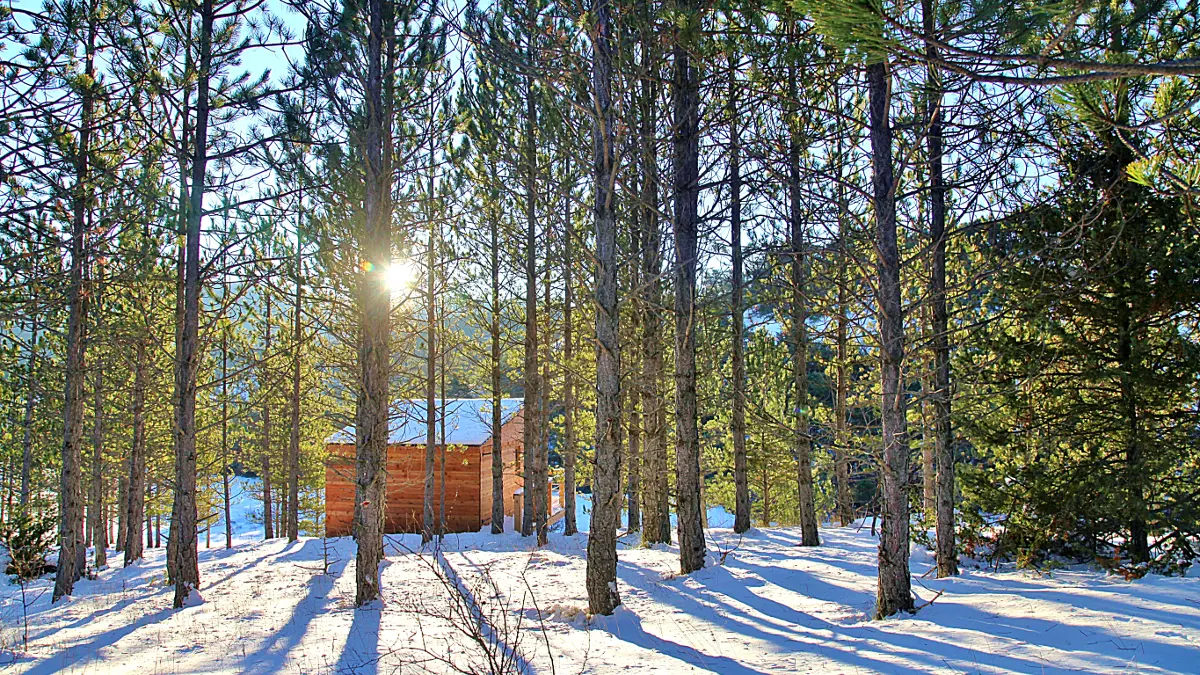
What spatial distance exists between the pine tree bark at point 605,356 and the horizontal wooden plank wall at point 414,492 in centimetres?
1403

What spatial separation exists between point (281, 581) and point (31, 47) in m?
8.67

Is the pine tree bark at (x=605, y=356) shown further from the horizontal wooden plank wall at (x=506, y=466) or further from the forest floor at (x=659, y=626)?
the horizontal wooden plank wall at (x=506, y=466)

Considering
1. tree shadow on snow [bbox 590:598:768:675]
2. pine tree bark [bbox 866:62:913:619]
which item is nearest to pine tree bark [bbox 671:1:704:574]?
tree shadow on snow [bbox 590:598:768:675]

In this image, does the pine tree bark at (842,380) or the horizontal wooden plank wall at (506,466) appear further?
the horizontal wooden plank wall at (506,466)

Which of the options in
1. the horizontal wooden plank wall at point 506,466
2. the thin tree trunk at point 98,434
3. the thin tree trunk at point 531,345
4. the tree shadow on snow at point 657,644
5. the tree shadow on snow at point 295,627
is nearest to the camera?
the tree shadow on snow at point 657,644

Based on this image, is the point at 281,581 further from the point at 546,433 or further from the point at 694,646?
the point at 694,646

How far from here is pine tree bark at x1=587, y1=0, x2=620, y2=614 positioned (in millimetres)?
6684

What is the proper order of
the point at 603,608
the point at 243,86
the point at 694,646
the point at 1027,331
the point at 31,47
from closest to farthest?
the point at 31,47, the point at 694,646, the point at 603,608, the point at 1027,331, the point at 243,86

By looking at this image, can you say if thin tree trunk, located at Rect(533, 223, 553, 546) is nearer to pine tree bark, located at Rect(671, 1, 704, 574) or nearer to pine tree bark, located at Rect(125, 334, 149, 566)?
pine tree bark, located at Rect(671, 1, 704, 574)

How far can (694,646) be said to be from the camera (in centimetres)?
552

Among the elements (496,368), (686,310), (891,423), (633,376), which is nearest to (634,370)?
(633,376)

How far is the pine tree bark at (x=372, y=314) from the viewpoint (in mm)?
7922

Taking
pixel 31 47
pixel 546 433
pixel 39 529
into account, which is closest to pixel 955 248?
pixel 546 433

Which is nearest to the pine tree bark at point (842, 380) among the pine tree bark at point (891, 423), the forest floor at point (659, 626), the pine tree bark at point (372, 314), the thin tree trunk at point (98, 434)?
the pine tree bark at point (891, 423)
